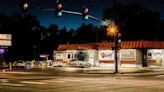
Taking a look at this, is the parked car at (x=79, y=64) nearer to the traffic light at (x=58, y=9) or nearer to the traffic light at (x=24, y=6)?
the traffic light at (x=58, y=9)

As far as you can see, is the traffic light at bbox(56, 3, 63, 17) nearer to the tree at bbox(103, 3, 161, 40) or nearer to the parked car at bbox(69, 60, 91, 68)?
the parked car at bbox(69, 60, 91, 68)

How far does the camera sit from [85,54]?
68.6m

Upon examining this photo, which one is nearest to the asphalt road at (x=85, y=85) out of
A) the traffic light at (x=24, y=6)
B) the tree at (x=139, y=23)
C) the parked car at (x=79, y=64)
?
the traffic light at (x=24, y=6)

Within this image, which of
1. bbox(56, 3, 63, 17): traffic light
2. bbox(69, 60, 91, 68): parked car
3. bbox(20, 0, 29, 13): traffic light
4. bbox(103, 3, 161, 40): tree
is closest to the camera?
bbox(20, 0, 29, 13): traffic light

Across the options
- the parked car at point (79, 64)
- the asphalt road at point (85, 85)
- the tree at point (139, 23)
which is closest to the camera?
the asphalt road at point (85, 85)

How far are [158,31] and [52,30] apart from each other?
41.4 m

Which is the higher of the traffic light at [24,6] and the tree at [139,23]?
the tree at [139,23]

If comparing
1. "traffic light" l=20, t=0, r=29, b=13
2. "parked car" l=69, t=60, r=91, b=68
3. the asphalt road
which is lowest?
the asphalt road

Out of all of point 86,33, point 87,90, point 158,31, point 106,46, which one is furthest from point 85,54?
point 86,33

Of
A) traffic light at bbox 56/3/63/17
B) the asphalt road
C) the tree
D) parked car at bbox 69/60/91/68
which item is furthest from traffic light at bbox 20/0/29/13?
the tree

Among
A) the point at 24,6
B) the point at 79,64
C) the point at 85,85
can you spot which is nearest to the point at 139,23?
the point at 79,64

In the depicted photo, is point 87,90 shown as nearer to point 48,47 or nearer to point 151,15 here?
point 151,15

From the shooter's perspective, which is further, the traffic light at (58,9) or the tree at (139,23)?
the tree at (139,23)

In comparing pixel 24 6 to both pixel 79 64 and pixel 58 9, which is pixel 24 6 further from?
pixel 79 64
